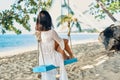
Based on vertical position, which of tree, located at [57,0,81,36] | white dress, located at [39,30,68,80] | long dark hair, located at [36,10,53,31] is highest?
tree, located at [57,0,81,36]

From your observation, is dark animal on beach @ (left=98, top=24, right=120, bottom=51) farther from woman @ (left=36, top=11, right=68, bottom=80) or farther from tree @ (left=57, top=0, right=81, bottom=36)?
woman @ (left=36, top=11, right=68, bottom=80)

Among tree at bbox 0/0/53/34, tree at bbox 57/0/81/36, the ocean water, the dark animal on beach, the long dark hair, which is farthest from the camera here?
the ocean water

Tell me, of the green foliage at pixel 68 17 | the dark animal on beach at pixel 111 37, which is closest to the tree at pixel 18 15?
the green foliage at pixel 68 17

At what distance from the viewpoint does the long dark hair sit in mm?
4418

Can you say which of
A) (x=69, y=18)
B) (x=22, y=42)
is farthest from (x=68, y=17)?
(x=22, y=42)

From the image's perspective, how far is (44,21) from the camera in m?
4.43

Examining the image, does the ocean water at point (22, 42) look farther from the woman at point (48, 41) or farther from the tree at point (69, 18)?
the woman at point (48, 41)

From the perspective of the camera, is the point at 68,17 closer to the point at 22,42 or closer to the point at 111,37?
the point at 111,37

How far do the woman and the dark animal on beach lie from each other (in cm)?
879

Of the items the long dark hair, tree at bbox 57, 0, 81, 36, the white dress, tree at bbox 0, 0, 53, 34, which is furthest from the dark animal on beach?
the long dark hair

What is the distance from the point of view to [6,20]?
962cm

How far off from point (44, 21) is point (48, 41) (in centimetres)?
27

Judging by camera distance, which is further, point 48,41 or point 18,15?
point 18,15

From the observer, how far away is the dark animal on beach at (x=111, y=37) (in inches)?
520
